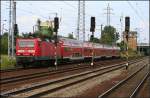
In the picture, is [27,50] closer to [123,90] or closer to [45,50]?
[45,50]

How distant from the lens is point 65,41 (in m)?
49.1

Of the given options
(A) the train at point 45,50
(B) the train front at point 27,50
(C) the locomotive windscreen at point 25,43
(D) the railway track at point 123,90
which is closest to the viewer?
(D) the railway track at point 123,90

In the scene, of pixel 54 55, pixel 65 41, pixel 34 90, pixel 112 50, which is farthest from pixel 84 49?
pixel 34 90

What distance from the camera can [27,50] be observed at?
4016 cm

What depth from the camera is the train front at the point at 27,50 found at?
129ft

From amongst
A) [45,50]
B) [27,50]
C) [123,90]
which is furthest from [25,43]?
[123,90]

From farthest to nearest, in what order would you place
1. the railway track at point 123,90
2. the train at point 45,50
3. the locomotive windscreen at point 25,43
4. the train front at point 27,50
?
the locomotive windscreen at point 25,43, the train at point 45,50, the train front at point 27,50, the railway track at point 123,90

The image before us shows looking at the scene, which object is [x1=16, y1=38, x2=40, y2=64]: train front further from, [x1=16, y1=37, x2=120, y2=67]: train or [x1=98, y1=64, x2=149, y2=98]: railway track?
[x1=98, y1=64, x2=149, y2=98]: railway track

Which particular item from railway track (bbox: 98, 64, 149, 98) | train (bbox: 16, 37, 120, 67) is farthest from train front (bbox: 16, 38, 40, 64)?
railway track (bbox: 98, 64, 149, 98)

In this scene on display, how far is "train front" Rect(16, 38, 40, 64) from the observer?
1551 inches

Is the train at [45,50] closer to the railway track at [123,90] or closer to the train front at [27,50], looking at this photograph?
the train front at [27,50]

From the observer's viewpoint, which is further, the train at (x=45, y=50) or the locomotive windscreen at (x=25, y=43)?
the locomotive windscreen at (x=25, y=43)

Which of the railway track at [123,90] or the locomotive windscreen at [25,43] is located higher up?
the locomotive windscreen at [25,43]

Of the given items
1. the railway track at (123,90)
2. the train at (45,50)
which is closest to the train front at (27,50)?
the train at (45,50)
